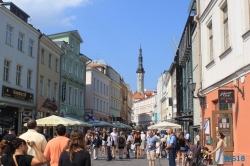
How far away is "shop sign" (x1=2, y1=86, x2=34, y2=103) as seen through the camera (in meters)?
24.1

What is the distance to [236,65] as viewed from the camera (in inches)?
483

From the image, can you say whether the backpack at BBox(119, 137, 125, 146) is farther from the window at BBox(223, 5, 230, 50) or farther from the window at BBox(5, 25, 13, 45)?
the window at BBox(5, 25, 13, 45)

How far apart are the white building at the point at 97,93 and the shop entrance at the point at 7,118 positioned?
21.2m

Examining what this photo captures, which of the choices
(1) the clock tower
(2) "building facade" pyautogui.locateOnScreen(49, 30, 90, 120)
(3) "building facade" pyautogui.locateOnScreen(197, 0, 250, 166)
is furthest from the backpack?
(1) the clock tower

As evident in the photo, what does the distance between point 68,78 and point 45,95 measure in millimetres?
6453

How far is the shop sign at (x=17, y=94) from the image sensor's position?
24.1 meters

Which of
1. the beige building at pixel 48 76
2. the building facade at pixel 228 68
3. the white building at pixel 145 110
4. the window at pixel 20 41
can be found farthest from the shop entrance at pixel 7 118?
the white building at pixel 145 110

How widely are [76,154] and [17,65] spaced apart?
22691mm

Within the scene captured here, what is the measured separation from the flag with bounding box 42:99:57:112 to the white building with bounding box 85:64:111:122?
1385 centimetres

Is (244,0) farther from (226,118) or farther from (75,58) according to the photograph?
(75,58)

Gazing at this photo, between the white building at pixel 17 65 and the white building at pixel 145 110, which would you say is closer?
the white building at pixel 17 65

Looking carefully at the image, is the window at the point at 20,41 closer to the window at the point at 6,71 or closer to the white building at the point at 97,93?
the window at the point at 6,71

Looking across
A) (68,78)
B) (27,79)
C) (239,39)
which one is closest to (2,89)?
(27,79)

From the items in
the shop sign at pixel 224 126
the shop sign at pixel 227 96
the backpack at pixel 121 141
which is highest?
the shop sign at pixel 227 96
